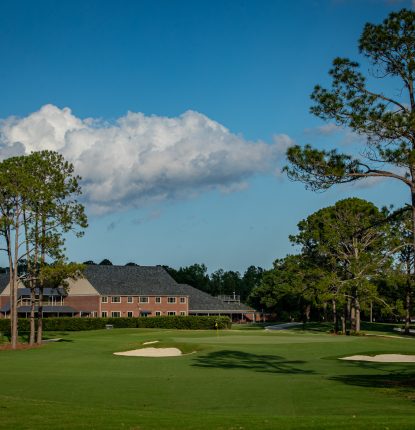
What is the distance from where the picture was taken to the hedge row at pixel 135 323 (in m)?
72.4

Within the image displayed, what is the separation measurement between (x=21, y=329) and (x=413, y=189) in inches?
2340

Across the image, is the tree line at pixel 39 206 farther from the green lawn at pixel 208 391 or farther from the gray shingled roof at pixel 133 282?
the gray shingled roof at pixel 133 282

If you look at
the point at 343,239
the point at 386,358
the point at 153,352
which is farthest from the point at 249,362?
the point at 343,239

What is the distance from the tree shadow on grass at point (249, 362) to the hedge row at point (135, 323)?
118ft

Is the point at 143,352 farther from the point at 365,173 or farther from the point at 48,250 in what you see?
the point at 365,173

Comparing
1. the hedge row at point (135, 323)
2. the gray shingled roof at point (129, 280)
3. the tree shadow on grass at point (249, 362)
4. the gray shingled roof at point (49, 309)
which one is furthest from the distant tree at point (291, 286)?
the gray shingled roof at point (49, 309)

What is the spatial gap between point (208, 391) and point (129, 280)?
251 ft

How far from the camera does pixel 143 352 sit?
40.2 metres

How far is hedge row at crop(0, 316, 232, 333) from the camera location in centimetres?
7238

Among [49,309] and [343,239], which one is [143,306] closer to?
[49,309]

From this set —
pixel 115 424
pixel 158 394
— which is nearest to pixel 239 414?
pixel 115 424

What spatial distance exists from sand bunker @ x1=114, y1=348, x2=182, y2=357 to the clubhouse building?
4781 centimetres

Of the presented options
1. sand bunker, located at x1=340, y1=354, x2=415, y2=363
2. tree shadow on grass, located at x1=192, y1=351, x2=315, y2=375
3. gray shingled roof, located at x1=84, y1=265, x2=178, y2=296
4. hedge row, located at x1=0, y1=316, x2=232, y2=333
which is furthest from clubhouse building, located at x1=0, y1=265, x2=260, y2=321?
sand bunker, located at x1=340, y1=354, x2=415, y2=363

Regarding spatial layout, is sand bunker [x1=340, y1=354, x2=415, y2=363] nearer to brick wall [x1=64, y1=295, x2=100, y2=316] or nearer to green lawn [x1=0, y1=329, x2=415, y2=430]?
green lawn [x1=0, y1=329, x2=415, y2=430]
